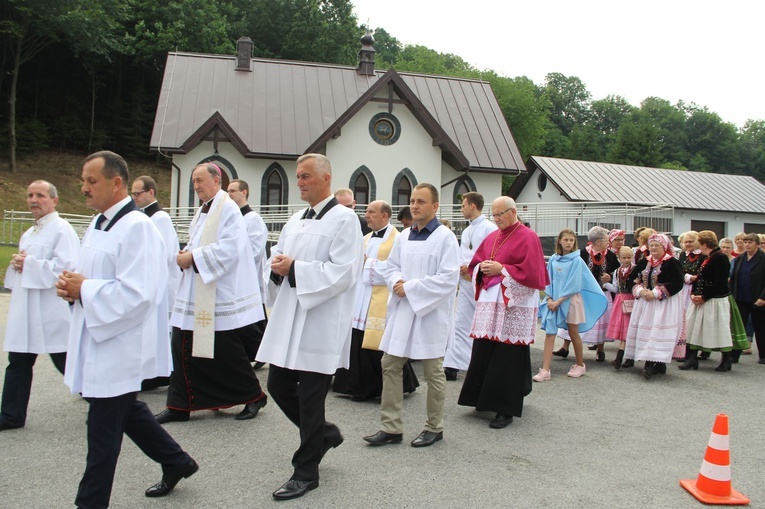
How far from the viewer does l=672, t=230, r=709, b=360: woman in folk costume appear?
9136 mm

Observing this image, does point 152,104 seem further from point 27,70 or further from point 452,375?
point 452,375

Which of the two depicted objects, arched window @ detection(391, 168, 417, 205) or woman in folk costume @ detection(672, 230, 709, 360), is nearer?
woman in folk costume @ detection(672, 230, 709, 360)

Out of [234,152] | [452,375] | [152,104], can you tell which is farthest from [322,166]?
[152,104]

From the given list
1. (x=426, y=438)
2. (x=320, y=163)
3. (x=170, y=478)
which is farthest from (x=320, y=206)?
(x=426, y=438)

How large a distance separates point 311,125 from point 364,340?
22355 mm

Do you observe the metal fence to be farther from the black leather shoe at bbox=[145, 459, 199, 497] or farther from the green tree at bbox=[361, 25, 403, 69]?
the green tree at bbox=[361, 25, 403, 69]

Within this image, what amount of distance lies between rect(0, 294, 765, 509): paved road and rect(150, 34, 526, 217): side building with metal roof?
2028cm

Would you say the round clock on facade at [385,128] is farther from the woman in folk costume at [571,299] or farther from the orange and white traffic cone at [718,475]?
the orange and white traffic cone at [718,475]

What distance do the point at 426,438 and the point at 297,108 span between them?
24928 millimetres

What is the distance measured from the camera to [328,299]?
4441mm

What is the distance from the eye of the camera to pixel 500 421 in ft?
19.8

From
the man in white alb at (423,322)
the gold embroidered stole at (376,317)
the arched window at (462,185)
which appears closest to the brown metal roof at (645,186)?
the arched window at (462,185)

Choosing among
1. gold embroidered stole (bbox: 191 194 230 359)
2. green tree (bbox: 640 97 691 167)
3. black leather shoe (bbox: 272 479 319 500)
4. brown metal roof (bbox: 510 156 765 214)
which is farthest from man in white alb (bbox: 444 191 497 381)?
green tree (bbox: 640 97 691 167)

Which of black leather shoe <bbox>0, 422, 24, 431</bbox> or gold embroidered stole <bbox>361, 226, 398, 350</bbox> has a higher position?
gold embroidered stole <bbox>361, 226, 398, 350</bbox>
